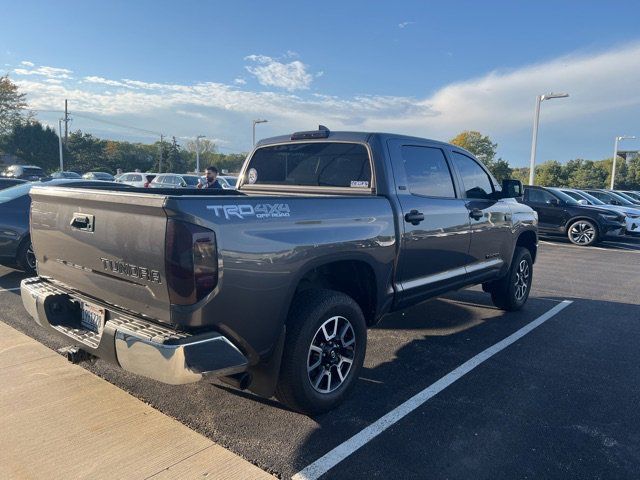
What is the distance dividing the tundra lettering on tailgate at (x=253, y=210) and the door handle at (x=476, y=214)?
2.60 m

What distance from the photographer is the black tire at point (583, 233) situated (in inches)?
550

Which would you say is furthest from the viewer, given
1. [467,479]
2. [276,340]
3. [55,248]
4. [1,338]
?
[1,338]

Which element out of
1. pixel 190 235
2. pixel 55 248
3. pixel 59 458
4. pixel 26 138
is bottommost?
pixel 59 458

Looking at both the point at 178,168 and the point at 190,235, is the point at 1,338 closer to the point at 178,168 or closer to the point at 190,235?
the point at 190,235

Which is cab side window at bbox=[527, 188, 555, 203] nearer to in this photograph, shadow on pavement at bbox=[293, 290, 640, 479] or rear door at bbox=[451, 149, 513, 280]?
shadow on pavement at bbox=[293, 290, 640, 479]

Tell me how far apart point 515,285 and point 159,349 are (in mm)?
4756

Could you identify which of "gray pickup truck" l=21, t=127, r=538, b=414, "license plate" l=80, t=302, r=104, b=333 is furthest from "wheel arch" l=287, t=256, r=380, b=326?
"license plate" l=80, t=302, r=104, b=333

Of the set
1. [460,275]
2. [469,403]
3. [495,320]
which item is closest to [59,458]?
[469,403]

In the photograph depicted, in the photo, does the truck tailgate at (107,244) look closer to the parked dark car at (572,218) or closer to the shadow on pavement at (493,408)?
the shadow on pavement at (493,408)

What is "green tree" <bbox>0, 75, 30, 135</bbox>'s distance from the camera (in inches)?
1999

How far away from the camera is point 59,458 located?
8.95 feet

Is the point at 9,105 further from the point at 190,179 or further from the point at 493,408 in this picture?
the point at 493,408

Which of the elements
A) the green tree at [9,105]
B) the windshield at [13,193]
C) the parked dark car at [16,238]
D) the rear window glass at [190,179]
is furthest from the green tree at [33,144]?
the parked dark car at [16,238]

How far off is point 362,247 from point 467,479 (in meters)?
1.55
